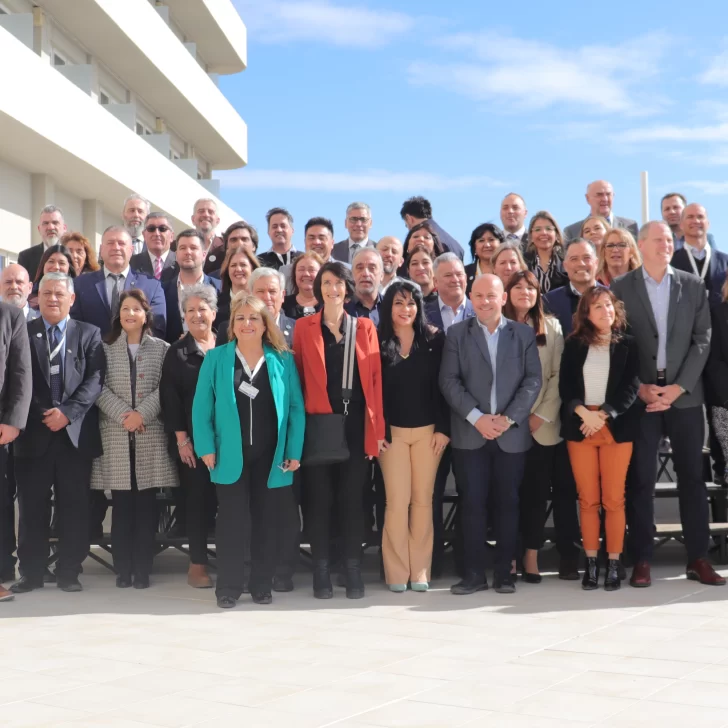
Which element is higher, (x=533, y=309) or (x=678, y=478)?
(x=533, y=309)

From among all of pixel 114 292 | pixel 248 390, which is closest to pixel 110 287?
pixel 114 292

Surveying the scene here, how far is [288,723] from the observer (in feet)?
12.6

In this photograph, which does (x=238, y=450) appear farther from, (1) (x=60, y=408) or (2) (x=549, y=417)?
(2) (x=549, y=417)

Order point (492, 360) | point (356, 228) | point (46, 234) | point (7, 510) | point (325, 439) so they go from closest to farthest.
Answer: point (325, 439) < point (492, 360) < point (7, 510) < point (46, 234) < point (356, 228)

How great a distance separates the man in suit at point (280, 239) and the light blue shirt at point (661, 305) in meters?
3.19

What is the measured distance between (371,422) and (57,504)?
2.24 m

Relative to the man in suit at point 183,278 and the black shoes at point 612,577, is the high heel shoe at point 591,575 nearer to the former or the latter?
the black shoes at point 612,577

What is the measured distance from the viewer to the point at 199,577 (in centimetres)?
700

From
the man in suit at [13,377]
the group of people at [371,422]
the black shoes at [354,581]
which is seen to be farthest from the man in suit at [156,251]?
the black shoes at [354,581]

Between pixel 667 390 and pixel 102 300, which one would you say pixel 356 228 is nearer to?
pixel 102 300

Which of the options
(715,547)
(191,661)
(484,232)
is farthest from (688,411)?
(191,661)

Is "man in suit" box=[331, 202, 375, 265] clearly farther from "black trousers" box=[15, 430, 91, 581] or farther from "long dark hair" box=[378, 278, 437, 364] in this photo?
"black trousers" box=[15, 430, 91, 581]

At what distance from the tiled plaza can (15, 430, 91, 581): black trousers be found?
0.27 meters

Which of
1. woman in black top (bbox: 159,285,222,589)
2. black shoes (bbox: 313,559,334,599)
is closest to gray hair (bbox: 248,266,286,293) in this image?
woman in black top (bbox: 159,285,222,589)
